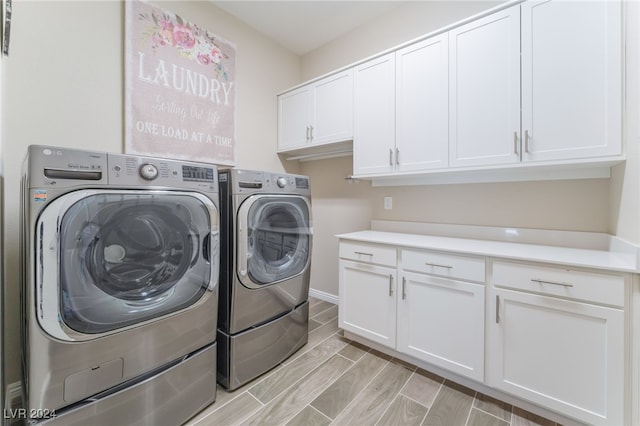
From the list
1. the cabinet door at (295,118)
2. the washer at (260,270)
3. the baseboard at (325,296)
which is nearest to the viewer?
the washer at (260,270)

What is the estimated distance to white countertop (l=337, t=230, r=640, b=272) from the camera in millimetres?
1195

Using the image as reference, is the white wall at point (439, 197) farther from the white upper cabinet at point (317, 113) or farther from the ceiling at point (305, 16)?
the white upper cabinet at point (317, 113)

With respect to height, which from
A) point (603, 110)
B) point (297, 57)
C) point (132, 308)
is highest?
point (297, 57)

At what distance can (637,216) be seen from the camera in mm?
1180

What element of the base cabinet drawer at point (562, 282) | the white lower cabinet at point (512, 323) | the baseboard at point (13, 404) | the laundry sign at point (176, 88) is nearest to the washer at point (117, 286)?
the baseboard at point (13, 404)

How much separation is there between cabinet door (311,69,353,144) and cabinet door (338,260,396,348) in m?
1.18

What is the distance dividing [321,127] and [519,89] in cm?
152

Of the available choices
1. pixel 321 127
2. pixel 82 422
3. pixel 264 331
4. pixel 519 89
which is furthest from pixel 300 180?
pixel 82 422

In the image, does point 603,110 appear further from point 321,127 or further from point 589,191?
point 321,127

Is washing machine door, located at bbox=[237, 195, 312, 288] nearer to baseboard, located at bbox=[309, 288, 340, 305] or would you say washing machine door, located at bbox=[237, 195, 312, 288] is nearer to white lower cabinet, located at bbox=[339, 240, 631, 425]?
white lower cabinet, located at bbox=[339, 240, 631, 425]

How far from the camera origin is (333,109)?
95.6 inches

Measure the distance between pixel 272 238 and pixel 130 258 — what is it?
2.64ft

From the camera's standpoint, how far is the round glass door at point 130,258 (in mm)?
983

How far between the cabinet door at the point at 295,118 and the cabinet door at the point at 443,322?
5.66 feet
